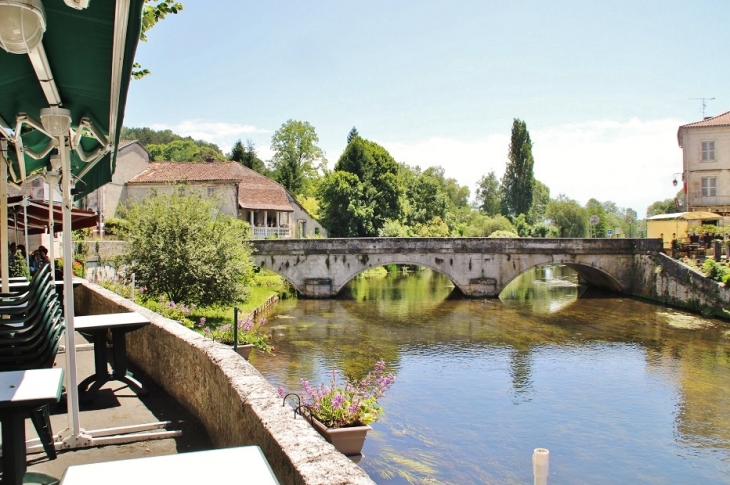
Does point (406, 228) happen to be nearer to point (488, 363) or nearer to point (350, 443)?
point (488, 363)

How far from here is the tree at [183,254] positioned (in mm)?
19562

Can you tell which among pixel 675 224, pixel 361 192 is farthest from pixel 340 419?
pixel 361 192

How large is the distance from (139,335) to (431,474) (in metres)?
5.03

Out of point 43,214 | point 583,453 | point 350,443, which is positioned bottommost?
point 583,453

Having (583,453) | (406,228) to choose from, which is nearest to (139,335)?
(583,453)

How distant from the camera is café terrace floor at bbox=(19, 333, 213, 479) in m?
4.65

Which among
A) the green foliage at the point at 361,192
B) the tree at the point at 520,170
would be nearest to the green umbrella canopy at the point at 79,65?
the green foliage at the point at 361,192

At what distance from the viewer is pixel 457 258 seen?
3141 centimetres

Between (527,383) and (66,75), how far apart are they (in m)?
13.5

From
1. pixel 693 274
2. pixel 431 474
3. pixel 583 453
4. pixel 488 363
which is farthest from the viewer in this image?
pixel 693 274

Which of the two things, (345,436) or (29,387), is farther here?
(345,436)

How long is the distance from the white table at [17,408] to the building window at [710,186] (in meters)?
37.8

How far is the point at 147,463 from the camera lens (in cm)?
237

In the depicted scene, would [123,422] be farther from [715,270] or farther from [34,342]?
[715,270]
